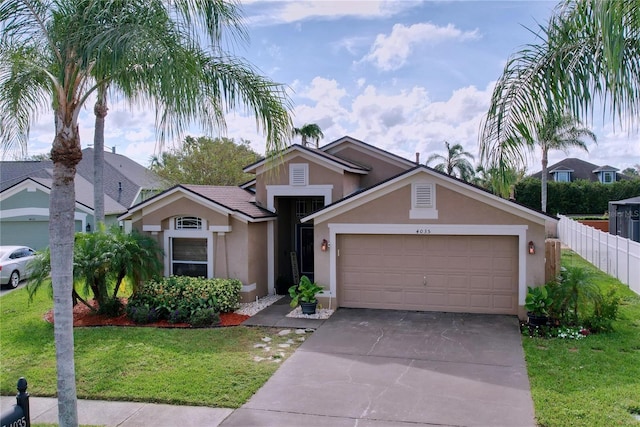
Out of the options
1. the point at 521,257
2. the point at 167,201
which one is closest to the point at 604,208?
the point at 521,257

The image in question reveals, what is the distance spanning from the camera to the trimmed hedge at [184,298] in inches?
483

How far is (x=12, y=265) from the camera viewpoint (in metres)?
17.7

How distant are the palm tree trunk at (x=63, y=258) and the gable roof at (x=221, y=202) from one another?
777cm

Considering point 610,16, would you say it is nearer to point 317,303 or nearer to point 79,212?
point 317,303

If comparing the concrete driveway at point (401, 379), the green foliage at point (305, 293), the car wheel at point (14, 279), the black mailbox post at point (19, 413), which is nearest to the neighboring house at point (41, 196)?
the car wheel at point (14, 279)

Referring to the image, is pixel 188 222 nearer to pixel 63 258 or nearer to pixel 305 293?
pixel 305 293

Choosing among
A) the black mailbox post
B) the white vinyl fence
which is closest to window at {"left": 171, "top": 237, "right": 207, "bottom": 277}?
the black mailbox post

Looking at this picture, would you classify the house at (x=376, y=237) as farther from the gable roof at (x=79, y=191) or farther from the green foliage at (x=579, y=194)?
the green foliage at (x=579, y=194)

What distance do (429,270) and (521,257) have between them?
2.24 metres

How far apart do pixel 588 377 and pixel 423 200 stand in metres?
5.81

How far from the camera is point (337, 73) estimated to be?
44.3ft

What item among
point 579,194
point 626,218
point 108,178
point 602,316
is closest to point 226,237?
point 602,316

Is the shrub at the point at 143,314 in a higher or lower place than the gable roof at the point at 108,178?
lower

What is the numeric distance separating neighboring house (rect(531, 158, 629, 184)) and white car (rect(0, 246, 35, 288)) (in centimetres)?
4444
